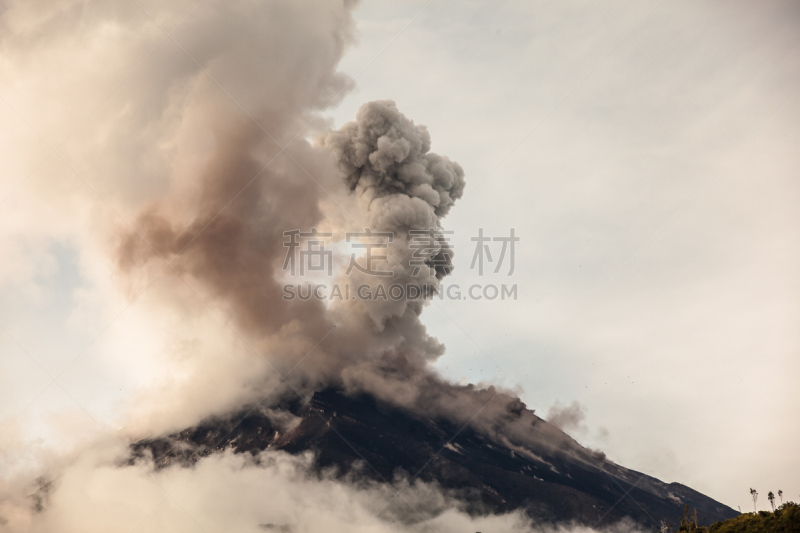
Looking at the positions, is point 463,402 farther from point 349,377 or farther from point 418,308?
point 418,308

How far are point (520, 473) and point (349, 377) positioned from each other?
144 feet

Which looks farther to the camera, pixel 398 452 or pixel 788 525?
pixel 398 452

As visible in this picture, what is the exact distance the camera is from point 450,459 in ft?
431

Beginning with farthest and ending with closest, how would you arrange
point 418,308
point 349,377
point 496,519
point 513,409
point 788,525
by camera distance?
1. point 513,409
2. point 349,377
3. point 496,519
4. point 418,308
5. point 788,525

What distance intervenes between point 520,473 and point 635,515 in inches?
964

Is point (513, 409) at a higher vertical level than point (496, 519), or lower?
higher

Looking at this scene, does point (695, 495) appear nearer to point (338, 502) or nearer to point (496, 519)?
point (496, 519)

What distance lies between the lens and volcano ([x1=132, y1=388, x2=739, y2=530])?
4899 inches

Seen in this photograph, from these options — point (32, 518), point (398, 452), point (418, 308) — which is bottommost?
point (32, 518)

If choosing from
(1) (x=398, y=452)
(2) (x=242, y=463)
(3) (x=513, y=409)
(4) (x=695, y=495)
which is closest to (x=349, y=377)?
(1) (x=398, y=452)

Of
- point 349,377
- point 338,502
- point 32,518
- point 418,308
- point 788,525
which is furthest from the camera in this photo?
point 32,518

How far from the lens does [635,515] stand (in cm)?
12525

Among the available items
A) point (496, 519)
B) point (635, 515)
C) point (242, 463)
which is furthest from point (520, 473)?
point (242, 463)

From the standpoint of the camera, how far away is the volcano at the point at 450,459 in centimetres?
12444
